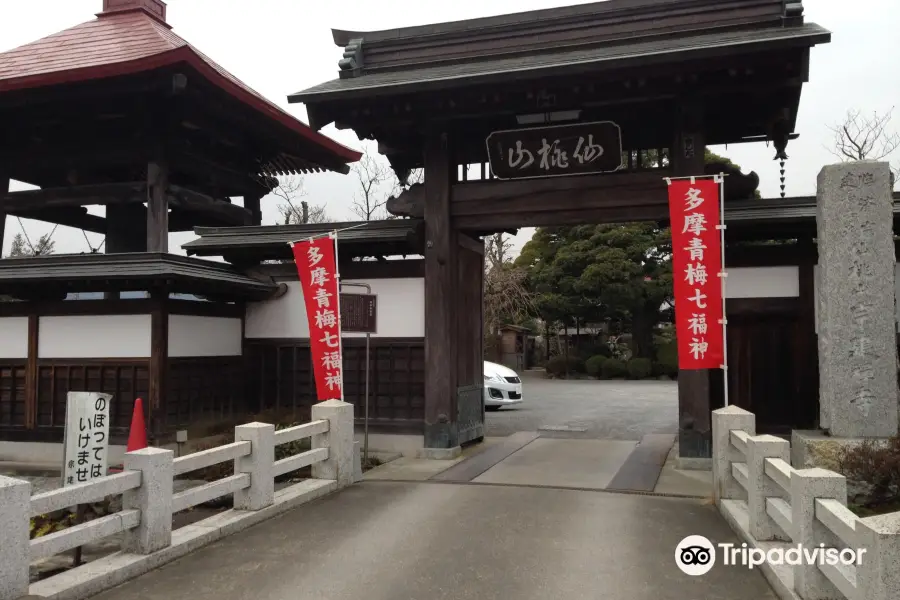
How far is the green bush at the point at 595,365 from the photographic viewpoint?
32.3 m

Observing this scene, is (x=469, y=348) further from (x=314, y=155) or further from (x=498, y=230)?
(x=314, y=155)

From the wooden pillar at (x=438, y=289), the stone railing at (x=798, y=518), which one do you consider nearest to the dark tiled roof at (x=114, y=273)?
the wooden pillar at (x=438, y=289)

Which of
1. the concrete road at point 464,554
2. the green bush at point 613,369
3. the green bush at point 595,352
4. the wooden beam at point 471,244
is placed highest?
the wooden beam at point 471,244

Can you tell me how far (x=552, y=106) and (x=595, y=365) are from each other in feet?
78.2

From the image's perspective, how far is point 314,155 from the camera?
15656mm

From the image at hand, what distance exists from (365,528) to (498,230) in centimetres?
544

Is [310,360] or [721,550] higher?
[310,360]

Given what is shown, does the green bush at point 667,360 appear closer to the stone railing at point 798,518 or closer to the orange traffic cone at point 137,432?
the stone railing at point 798,518

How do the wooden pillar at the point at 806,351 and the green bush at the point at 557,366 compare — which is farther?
the green bush at the point at 557,366

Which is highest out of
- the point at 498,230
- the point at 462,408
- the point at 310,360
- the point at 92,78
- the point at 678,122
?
the point at 92,78

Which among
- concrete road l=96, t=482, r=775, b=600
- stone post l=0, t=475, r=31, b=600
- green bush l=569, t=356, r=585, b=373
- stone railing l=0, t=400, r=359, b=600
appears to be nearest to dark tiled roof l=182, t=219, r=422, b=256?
stone railing l=0, t=400, r=359, b=600

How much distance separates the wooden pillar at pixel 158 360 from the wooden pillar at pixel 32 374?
2.17m

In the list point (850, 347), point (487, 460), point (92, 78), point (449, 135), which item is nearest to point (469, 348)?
point (487, 460)

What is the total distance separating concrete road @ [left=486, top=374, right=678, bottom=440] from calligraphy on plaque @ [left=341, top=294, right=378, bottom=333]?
3.93 m
